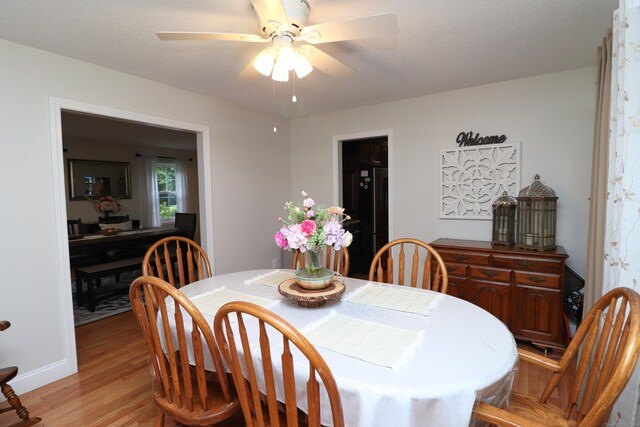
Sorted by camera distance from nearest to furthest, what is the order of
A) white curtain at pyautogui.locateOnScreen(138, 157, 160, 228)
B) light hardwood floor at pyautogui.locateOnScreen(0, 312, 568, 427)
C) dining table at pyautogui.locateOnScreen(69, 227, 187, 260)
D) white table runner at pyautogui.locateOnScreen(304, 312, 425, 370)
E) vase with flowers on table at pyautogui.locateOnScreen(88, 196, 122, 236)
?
1. white table runner at pyautogui.locateOnScreen(304, 312, 425, 370)
2. light hardwood floor at pyautogui.locateOnScreen(0, 312, 568, 427)
3. dining table at pyautogui.locateOnScreen(69, 227, 187, 260)
4. vase with flowers on table at pyautogui.locateOnScreen(88, 196, 122, 236)
5. white curtain at pyautogui.locateOnScreen(138, 157, 160, 228)

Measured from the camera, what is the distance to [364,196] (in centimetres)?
454

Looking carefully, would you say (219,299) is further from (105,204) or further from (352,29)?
(105,204)

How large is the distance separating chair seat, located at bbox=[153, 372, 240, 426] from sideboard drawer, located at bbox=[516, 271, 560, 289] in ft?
7.67

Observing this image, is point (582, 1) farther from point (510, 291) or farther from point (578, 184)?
point (510, 291)

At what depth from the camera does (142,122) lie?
9.19 feet

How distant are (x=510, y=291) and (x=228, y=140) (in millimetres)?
3086

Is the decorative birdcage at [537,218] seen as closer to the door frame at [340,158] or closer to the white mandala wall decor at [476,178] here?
the white mandala wall decor at [476,178]

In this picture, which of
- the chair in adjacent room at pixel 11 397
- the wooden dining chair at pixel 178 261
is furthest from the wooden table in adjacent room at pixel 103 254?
the chair in adjacent room at pixel 11 397

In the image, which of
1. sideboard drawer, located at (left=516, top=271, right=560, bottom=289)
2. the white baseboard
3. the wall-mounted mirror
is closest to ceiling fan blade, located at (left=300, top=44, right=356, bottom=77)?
sideboard drawer, located at (left=516, top=271, right=560, bottom=289)

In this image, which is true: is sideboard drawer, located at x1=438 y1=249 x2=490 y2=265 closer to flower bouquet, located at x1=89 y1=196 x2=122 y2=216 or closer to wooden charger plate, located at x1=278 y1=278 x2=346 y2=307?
wooden charger plate, located at x1=278 y1=278 x2=346 y2=307

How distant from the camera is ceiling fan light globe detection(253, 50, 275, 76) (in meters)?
1.67

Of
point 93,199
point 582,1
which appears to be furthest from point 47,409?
point 93,199

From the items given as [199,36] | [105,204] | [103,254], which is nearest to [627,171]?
[199,36]

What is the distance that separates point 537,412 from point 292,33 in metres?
1.96
